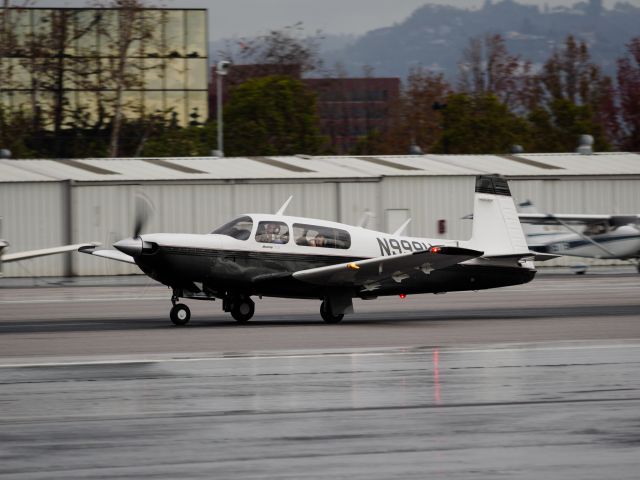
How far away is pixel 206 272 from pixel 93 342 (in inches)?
109

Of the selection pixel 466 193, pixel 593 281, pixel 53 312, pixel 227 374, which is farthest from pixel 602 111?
pixel 227 374

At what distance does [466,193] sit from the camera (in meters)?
37.7

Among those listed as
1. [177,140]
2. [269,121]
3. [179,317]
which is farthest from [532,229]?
[269,121]

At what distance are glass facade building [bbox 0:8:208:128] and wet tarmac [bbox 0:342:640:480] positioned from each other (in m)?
44.6

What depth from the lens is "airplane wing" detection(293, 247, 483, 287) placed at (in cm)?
1777

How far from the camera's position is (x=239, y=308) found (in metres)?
18.5

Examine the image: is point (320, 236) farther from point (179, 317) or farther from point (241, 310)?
point (179, 317)

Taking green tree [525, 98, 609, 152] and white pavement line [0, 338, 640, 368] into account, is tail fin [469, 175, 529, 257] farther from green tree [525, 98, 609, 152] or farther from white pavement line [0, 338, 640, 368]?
green tree [525, 98, 609, 152]

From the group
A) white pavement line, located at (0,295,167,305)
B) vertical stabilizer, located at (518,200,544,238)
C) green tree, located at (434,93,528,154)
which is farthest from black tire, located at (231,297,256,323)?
green tree, located at (434,93,528,154)

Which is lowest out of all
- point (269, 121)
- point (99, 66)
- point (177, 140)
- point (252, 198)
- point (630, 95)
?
point (252, 198)

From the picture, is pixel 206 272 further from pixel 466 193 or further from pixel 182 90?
pixel 182 90

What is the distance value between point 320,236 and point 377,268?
1.30 meters

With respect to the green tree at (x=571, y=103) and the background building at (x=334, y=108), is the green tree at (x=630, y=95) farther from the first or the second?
the background building at (x=334, y=108)

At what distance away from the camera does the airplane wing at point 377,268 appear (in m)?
17.8
